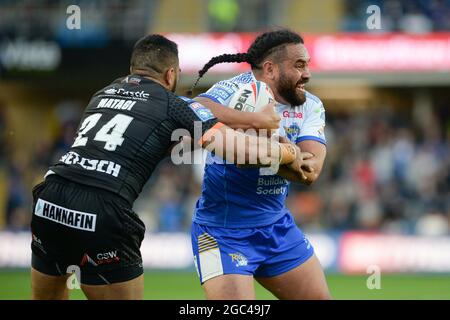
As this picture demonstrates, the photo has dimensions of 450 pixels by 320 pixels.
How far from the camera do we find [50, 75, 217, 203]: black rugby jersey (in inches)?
214

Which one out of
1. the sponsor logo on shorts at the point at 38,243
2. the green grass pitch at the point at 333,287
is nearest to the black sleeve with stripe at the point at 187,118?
the sponsor logo on shorts at the point at 38,243

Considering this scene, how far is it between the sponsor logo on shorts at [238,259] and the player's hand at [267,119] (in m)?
0.88

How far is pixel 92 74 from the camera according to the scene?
18.6 m

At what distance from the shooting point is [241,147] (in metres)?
5.47

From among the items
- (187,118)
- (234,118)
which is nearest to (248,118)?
(234,118)

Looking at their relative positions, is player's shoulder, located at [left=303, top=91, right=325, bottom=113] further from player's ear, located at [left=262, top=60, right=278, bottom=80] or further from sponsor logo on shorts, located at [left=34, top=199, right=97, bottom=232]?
sponsor logo on shorts, located at [left=34, top=199, right=97, bottom=232]

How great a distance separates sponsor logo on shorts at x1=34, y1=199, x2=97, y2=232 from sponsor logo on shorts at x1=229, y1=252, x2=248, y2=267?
105cm

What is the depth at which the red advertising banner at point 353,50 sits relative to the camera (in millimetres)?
17750

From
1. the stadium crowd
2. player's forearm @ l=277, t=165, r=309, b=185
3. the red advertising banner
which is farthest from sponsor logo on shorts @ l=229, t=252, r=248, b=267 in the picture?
the red advertising banner

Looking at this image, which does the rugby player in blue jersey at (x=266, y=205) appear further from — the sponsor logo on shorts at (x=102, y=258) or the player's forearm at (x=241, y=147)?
the sponsor logo on shorts at (x=102, y=258)

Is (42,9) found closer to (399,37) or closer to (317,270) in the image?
(399,37)

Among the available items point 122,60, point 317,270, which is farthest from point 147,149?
point 122,60

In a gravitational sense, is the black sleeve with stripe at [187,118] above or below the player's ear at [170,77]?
below
